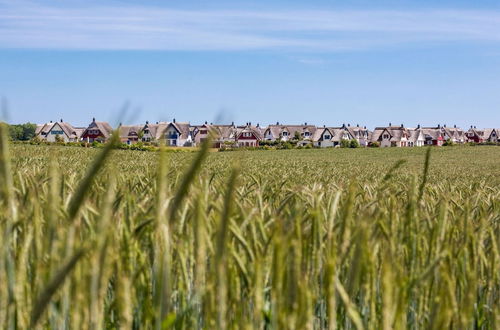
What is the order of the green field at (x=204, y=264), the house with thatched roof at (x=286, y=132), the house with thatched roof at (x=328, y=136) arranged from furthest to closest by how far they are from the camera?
the house with thatched roof at (x=286, y=132)
the house with thatched roof at (x=328, y=136)
the green field at (x=204, y=264)

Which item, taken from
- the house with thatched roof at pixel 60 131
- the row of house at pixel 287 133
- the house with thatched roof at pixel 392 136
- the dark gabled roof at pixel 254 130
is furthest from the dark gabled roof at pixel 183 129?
the house with thatched roof at pixel 392 136

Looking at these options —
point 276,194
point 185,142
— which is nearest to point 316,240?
point 276,194

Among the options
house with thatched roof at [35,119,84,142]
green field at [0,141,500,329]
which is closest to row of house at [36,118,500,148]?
house with thatched roof at [35,119,84,142]

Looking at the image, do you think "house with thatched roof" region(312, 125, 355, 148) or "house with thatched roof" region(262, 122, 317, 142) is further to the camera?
"house with thatched roof" region(262, 122, 317, 142)

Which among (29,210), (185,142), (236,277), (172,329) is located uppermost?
(185,142)

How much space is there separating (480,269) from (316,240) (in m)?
1.06

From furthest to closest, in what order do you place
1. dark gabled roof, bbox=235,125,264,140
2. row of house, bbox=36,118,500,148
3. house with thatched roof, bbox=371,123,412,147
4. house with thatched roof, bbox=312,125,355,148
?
house with thatched roof, bbox=371,123,412,147
house with thatched roof, bbox=312,125,355,148
dark gabled roof, bbox=235,125,264,140
row of house, bbox=36,118,500,148

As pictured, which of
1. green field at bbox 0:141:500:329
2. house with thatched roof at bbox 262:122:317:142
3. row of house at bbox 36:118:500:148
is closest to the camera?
green field at bbox 0:141:500:329

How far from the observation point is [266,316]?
2.20 meters

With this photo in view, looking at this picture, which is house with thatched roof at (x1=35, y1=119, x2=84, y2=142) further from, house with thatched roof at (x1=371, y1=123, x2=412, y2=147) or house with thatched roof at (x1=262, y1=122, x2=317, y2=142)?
house with thatched roof at (x1=371, y1=123, x2=412, y2=147)

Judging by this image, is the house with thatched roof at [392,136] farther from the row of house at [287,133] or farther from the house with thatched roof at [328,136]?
the house with thatched roof at [328,136]

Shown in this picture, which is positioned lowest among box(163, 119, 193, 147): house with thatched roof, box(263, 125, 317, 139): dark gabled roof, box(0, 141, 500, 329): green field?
box(0, 141, 500, 329): green field

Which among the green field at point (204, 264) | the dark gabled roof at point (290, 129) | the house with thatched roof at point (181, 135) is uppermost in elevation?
the dark gabled roof at point (290, 129)

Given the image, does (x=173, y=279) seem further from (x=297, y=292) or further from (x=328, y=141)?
(x=328, y=141)
